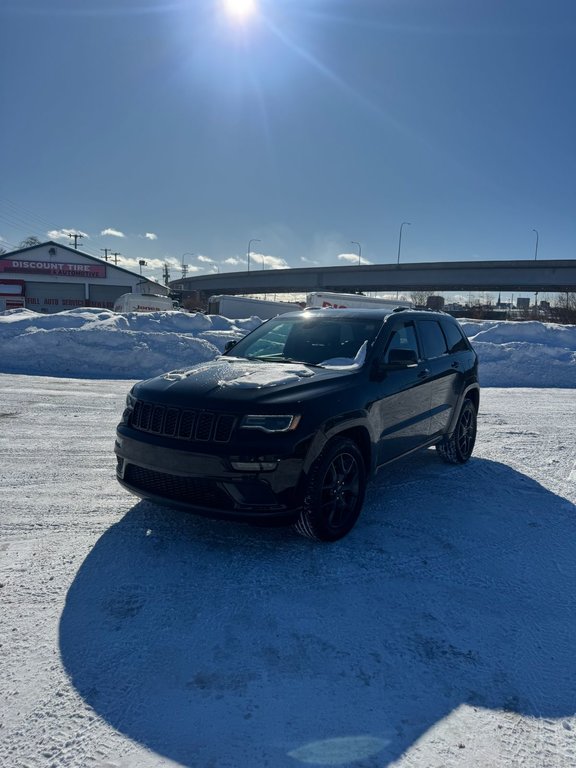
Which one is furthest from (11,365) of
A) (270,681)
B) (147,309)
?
(147,309)

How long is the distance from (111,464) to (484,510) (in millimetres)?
3781

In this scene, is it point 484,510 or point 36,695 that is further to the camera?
point 484,510

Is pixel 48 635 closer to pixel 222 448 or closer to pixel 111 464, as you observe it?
pixel 222 448

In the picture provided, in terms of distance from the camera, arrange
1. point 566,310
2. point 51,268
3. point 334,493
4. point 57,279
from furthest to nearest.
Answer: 1. point 57,279
2. point 51,268
3. point 566,310
4. point 334,493

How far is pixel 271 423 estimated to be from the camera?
10.9ft

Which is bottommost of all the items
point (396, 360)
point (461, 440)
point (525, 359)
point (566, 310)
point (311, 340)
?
point (461, 440)

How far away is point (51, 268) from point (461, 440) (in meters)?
48.2

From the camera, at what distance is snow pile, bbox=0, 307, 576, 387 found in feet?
41.4

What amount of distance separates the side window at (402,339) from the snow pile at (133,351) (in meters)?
8.51

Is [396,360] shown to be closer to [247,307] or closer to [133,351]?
[133,351]

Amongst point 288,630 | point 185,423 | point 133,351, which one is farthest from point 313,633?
point 133,351

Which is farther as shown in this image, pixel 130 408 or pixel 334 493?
pixel 130 408

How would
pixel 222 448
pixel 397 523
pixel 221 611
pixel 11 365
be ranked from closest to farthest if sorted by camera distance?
pixel 221 611 < pixel 222 448 < pixel 397 523 < pixel 11 365

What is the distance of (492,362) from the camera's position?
46.6 feet
